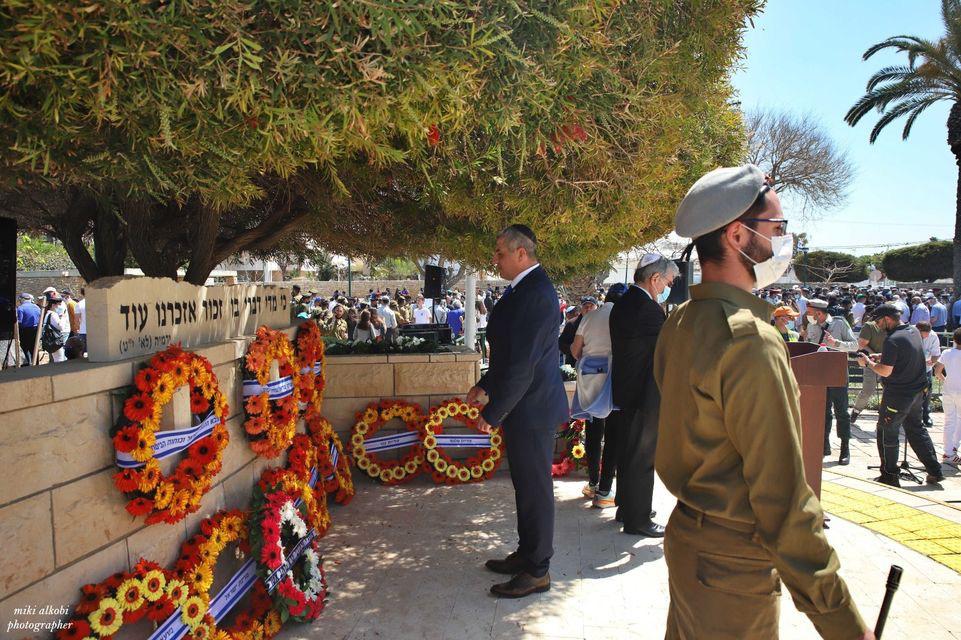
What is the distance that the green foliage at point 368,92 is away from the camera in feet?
6.93

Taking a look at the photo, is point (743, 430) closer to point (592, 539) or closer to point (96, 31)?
point (96, 31)

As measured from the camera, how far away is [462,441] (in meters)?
6.41

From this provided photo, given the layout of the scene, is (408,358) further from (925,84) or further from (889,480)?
(925,84)

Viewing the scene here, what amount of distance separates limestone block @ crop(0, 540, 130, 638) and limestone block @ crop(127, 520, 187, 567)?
0.06 m

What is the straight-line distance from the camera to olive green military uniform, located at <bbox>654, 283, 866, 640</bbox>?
162 cm

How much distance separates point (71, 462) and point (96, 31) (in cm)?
156

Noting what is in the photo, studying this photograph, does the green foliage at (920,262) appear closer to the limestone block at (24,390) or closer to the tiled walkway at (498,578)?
the tiled walkway at (498,578)

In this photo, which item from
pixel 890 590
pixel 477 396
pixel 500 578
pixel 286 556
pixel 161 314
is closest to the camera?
pixel 890 590

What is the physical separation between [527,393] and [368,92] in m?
2.10

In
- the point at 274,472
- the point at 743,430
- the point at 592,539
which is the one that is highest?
the point at 743,430

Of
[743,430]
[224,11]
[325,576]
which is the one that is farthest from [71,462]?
[743,430]

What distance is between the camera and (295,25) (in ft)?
7.24

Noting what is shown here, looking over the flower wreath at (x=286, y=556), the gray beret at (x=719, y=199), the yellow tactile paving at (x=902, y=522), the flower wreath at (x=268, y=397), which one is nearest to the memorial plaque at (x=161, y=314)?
the flower wreath at (x=268, y=397)

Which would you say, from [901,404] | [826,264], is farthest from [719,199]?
[826,264]
